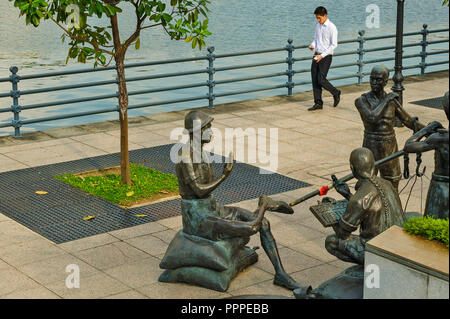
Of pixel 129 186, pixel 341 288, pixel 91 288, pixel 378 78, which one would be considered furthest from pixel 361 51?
pixel 91 288

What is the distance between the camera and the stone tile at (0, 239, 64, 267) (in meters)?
8.97

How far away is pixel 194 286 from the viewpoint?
823 centimetres

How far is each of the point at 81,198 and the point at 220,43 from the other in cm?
2167

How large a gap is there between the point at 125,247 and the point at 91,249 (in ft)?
1.32

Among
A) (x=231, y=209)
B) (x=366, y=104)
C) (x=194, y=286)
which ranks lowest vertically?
(x=194, y=286)

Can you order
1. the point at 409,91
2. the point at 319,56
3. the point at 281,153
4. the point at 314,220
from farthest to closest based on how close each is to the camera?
the point at 409,91, the point at 319,56, the point at 281,153, the point at 314,220

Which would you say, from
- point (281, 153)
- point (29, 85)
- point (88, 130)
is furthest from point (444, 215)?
point (29, 85)

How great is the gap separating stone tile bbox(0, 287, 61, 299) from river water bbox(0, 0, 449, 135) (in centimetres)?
972

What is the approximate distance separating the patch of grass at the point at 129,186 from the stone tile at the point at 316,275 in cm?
334

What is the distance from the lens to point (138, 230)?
995 cm

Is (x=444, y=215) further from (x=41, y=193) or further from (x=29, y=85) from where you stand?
(x=29, y=85)

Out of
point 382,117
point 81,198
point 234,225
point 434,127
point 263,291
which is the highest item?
point 434,127
